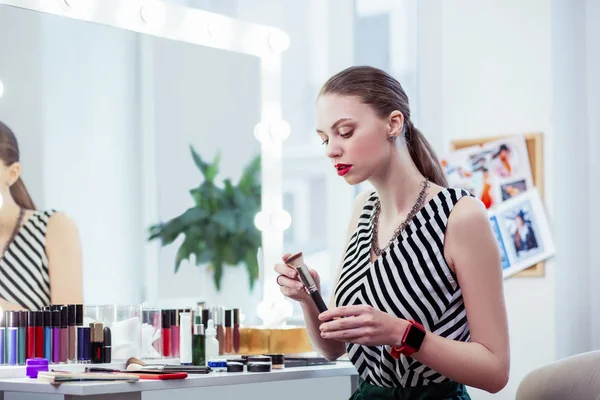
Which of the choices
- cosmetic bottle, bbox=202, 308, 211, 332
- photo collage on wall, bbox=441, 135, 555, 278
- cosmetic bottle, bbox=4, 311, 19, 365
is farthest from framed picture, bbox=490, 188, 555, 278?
cosmetic bottle, bbox=4, 311, 19, 365

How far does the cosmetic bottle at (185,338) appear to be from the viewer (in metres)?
1.83

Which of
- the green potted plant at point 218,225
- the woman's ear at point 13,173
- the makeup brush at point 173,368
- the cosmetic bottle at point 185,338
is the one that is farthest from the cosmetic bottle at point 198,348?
the woman's ear at point 13,173

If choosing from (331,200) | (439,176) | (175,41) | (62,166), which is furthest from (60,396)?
(331,200)

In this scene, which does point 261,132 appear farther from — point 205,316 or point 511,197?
point 511,197

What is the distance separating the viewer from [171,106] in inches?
80.1

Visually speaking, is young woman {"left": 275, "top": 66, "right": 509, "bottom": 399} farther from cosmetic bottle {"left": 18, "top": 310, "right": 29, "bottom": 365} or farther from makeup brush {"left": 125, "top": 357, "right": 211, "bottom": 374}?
cosmetic bottle {"left": 18, "top": 310, "right": 29, "bottom": 365}

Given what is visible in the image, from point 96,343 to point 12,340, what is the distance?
156 mm

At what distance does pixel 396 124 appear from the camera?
1461mm

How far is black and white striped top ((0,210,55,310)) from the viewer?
1.71 meters

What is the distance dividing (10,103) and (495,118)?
4.50 ft

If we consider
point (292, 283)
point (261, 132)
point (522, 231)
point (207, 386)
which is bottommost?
point (207, 386)

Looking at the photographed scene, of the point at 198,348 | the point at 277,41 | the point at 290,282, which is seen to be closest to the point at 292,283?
the point at 290,282

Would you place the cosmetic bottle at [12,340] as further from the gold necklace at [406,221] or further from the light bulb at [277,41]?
the light bulb at [277,41]

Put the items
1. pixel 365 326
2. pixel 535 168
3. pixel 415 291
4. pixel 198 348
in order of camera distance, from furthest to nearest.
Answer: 1. pixel 535 168
2. pixel 198 348
3. pixel 415 291
4. pixel 365 326
